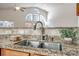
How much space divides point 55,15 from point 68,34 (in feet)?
0.91

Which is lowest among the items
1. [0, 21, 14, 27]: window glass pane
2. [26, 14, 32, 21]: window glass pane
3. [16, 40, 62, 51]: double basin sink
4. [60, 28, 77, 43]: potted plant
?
[16, 40, 62, 51]: double basin sink

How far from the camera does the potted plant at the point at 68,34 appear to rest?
153cm

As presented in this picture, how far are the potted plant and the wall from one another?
7 centimetres

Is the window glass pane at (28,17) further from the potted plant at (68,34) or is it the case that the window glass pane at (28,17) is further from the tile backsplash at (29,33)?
the potted plant at (68,34)

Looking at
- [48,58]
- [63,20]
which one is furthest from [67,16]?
[48,58]

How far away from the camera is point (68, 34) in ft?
5.03

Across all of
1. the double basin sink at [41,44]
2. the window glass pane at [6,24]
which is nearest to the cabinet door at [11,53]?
the double basin sink at [41,44]

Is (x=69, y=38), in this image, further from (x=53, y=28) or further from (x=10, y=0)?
(x=10, y=0)

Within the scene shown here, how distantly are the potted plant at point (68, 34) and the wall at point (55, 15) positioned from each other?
2.8 inches

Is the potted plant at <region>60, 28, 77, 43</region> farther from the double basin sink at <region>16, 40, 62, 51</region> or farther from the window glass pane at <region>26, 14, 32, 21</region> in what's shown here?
the window glass pane at <region>26, 14, 32, 21</region>

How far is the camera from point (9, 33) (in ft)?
5.04

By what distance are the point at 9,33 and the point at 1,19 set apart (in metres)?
0.19

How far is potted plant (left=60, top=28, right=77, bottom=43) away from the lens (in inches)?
60.2

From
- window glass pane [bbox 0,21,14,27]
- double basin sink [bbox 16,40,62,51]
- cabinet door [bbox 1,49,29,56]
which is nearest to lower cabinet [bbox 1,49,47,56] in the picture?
cabinet door [bbox 1,49,29,56]
